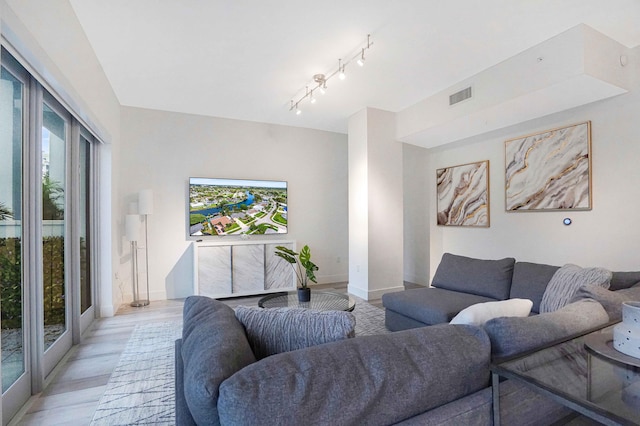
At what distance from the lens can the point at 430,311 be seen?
2668mm

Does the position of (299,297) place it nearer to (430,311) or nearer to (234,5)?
(430,311)

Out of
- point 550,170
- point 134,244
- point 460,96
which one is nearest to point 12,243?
point 134,244

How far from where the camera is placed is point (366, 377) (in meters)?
0.83

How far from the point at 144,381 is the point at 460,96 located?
417cm

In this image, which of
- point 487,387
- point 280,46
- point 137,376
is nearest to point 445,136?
point 280,46

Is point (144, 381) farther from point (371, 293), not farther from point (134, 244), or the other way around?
point (371, 293)

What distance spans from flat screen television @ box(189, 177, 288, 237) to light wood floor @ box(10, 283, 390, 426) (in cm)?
149

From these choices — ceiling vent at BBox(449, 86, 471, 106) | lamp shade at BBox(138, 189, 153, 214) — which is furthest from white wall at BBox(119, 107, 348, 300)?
ceiling vent at BBox(449, 86, 471, 106)

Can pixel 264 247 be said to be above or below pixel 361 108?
below

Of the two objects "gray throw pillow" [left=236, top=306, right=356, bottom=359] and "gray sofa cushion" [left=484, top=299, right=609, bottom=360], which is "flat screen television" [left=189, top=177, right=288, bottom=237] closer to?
"gray throw pillow" [left=236, top=306, right=356, bottom=359]

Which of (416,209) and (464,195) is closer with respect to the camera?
(464,195)

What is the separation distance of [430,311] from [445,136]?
2784 millimetres

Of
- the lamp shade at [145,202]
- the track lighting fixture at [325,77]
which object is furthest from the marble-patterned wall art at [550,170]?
the lamp shade at [145,202]

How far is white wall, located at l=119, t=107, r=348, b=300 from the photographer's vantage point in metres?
4.52
